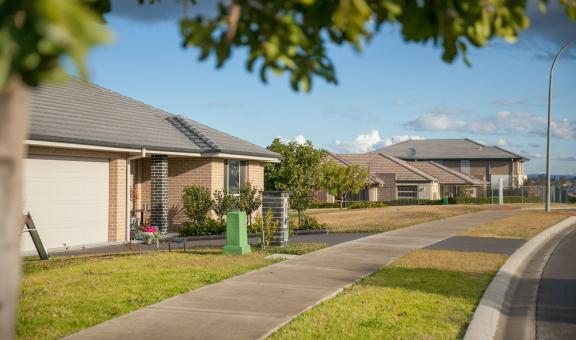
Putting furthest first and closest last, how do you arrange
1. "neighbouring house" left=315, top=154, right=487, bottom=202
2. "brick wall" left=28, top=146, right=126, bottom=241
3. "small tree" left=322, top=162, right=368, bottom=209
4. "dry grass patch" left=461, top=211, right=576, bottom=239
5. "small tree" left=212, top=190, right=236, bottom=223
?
"neighbouring house" left=315, top=154, right=487, bottom=202 < "small tree" left=322, top=162, right=368, bottom=209 < "dry grass patch" left=461, top=211, right=576, bottom=239 < "small tree" left=212, top=190, right=236, bottom=223 < "brick wall" left=28, top=146, right=126, bottom=241

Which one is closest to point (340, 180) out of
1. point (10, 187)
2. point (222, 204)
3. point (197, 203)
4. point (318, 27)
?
point (222, 204)

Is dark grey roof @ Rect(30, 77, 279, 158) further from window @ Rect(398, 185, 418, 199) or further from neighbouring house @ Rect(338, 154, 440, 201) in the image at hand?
window @ Rect(398, 185, 418, 199)

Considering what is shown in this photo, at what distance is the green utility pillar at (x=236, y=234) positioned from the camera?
49.0ft

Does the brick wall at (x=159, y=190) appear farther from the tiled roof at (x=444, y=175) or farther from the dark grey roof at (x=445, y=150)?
the dark grey roof at (x=445, y=150)

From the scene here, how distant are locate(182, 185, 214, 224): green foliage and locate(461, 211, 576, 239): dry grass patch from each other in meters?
8.55

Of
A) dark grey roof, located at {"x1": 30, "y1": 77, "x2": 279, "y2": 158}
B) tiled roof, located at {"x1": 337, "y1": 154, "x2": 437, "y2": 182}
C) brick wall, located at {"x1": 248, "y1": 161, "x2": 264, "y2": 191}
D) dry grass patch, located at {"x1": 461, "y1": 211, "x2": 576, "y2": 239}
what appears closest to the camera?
dark grey roof, located at {"x1": 30, "y1": 77, "x2": 279, "y2": 158}

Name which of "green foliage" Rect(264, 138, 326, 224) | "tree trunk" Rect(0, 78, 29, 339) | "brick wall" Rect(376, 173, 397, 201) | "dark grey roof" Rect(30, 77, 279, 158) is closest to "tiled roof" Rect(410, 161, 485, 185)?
"brick wall" Rect(376, 173, 397, 201)

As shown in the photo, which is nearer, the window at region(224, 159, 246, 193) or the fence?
the window at region(224, 159, 246, 193)

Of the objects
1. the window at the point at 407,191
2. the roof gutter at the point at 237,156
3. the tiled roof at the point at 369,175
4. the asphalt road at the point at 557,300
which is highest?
the tiled roof at the point at 369,175

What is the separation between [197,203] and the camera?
21.5 metres

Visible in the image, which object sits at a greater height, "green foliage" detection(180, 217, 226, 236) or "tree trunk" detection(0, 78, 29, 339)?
"tree trunk" detection(0, 78, 29, 339)

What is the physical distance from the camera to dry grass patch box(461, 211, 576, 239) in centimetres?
2253

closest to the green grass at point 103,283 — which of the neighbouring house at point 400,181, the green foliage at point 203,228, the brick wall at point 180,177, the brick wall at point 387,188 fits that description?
the green foliage at point 203,228

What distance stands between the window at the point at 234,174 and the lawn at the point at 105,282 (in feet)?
26.2
